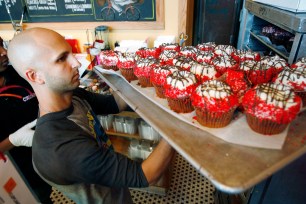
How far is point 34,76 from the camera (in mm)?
1321

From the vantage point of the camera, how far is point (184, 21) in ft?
8.77

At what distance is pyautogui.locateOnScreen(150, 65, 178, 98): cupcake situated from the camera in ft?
5.16

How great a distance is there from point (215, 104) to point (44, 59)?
1035 millimetres

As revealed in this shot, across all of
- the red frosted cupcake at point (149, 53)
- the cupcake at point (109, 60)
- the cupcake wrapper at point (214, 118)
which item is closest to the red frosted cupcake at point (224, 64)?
the cupcake wrapper at point (214, 118)

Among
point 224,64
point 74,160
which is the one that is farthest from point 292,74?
point 74,160

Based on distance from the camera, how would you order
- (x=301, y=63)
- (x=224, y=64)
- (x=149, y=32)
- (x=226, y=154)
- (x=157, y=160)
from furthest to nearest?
1. (x=149, y=32)
2. (x=224, y=64)
3. (x=301, y=63)
4. (x=157, y=160)
5. (x=226, y=154)

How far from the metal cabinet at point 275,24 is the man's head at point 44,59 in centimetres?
151

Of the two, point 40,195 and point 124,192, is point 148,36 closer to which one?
point 124,192

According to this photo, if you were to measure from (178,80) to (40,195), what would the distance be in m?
2.04

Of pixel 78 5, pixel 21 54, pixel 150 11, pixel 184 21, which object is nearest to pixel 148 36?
pixel 150 11

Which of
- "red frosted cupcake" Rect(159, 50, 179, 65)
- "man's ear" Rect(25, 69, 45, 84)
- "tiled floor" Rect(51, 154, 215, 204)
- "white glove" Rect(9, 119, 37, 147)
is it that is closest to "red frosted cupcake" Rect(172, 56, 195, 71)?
"red frosted cupcake" Rect(159, 50, 179, 65)

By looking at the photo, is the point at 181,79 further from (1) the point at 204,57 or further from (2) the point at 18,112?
(2) the point at 18,112

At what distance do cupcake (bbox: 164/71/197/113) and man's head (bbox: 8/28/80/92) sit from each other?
63 cm

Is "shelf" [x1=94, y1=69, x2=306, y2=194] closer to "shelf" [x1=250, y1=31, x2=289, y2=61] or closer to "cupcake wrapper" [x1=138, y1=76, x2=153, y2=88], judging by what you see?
"cupcake wrapper" [x1=138, y1=76, x2=153, y2=88]
